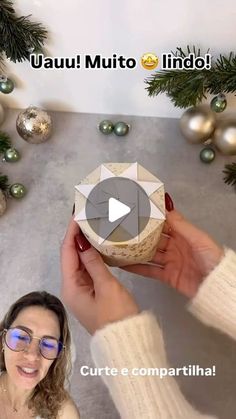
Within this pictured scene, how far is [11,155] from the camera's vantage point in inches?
30.6

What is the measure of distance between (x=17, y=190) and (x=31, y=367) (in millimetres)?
281

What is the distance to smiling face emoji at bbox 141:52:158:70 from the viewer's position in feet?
2.34

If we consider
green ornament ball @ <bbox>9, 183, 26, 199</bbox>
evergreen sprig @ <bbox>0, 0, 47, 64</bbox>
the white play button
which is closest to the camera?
the white play button

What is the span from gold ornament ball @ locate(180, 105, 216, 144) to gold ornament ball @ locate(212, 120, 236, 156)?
11mm

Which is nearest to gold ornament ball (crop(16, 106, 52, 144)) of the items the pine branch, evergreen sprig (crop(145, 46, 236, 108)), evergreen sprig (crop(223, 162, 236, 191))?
the pine branch

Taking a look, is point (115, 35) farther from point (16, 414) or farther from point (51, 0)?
point (16, 414)

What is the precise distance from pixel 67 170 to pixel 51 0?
23cm

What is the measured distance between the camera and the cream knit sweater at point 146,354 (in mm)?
540

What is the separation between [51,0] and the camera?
0.64 meters

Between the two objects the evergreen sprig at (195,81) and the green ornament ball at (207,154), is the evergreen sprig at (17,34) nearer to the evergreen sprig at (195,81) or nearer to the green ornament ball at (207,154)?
the evergreen sprig at (195,81)

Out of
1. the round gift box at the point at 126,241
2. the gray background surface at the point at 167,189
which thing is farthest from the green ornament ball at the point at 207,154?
the round gift box at the point at 126,241

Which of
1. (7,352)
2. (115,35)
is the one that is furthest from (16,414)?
(115,35)

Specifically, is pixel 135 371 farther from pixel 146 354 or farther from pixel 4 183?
pixel 4 183

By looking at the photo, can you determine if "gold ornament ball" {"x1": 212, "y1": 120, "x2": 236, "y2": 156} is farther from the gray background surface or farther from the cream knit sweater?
the cream knit sweater
